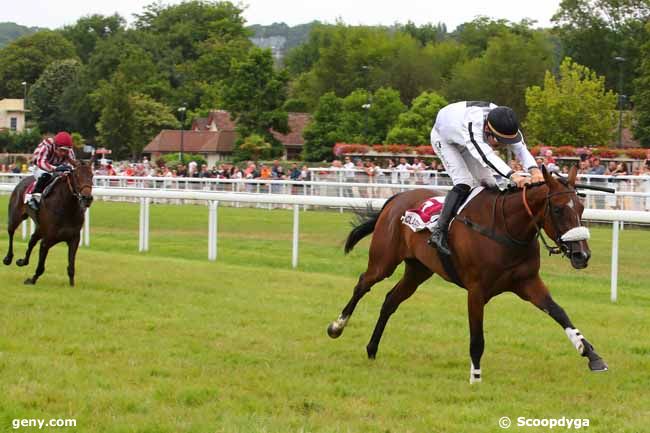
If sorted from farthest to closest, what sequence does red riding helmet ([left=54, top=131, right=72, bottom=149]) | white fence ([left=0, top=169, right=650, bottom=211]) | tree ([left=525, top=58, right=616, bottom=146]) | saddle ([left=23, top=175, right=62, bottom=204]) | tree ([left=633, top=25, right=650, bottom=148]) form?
tree ([left=633, top=25, right=650, bottom=148])
tree ([left=525, top=58, right=616, bottom=146])
white fence ([left=0, top=169, right=650, bottom=211])
red riding helmet ([left=54, top=131, right=72, bottom=149])
saddle ([left=23, top=175, right=62, bottom=204])

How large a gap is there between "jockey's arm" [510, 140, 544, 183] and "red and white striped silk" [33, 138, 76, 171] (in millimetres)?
6166

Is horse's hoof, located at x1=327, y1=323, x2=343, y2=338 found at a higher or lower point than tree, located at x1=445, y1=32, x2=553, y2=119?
lower

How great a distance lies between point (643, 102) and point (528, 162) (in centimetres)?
5244

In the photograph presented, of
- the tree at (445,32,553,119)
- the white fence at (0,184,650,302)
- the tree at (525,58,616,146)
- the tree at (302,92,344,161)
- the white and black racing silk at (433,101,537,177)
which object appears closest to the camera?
the white and black racing silk at (433,101,537,177)

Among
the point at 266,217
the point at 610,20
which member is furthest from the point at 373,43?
the point at 266,217

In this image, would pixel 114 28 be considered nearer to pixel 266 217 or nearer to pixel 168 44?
pixel 168 44

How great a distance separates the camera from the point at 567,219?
6121 mm

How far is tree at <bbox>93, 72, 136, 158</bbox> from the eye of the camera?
7375 cm

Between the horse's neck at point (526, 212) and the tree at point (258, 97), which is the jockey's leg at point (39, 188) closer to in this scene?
the horse's neck at point (526, 212)

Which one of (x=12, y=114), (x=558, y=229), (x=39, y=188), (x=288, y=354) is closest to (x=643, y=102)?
(x=39, y=188)

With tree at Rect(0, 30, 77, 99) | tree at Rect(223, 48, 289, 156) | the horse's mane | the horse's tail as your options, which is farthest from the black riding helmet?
tree at Rect(0, 30, 77, 99)

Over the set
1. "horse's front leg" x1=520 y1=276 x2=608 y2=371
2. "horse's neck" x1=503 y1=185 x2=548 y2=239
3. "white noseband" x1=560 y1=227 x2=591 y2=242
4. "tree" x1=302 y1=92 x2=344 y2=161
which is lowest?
"horse's front leg" x1=520 y1=276 x2=608 y2=371

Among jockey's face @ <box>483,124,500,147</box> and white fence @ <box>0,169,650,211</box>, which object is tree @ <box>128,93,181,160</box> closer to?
white fence @ <box>0,169,650,211</box>

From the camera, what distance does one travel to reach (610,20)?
70750 mm
